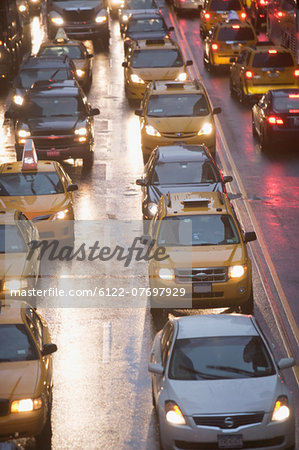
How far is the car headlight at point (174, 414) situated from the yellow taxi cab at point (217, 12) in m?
37.8

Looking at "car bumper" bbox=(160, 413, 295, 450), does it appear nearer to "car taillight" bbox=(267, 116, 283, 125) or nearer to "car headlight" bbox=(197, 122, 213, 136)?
"car headlight" bbox=(197, 122, 213, 136)

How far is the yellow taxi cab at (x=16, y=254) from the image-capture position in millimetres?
17031

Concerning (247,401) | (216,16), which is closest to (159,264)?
(247,401)

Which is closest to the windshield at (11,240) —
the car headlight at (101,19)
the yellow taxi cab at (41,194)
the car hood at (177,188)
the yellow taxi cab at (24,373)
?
the yellow taxi cab at (41,194)

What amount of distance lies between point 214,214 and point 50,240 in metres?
4.39

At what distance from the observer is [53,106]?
1126 inches

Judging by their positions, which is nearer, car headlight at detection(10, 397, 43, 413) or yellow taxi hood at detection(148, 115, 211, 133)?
car headlight at detection(10, 397, 43, 413)

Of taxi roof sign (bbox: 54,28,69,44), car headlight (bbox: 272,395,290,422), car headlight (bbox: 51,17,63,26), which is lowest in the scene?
car headlight (bbox: 272,395,290,422)

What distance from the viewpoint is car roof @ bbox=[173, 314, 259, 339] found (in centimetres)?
1308

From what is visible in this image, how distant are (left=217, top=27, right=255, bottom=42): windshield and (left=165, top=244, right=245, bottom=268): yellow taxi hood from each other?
25.8 metres

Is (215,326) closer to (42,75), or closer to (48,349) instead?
(48,349)

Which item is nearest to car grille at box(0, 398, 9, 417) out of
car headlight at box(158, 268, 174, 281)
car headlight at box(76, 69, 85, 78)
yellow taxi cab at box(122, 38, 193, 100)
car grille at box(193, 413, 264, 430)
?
car grille at box(193, 413, 264, 430)

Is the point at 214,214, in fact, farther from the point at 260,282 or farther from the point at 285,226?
the point at 285,226

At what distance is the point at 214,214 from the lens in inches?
700
